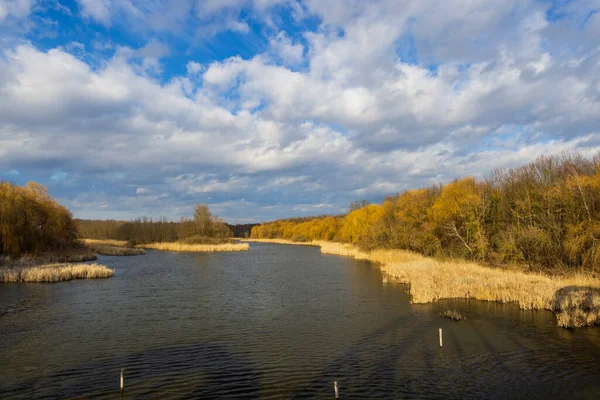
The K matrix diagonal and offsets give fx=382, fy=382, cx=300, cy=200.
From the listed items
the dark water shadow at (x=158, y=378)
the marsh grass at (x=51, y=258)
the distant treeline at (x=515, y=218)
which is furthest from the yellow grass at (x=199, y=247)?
the dark water shadow at (x=158, y=378)

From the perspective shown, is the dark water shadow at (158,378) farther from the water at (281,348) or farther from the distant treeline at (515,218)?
the distant treeline at (515,218)

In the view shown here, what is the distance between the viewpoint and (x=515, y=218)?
31.0 meters

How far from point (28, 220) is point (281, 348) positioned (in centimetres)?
3550

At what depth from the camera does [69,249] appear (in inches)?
1887

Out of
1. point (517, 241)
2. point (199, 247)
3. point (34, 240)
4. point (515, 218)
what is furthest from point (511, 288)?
point (199, 247)

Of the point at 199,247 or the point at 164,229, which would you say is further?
the point at 164,229

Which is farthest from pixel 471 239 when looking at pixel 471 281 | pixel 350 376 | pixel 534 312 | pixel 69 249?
pixel 69 249

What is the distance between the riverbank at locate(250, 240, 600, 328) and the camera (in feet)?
57.5

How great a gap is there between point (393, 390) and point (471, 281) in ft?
54.6

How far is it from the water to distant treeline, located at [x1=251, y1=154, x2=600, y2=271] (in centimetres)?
853

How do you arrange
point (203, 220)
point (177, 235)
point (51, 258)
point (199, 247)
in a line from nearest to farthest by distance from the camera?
1. point (51, 258)
2. point (199, 247)
3. point (203, 220)
4. point (177, 235)

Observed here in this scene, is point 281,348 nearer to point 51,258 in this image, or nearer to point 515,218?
point 515,218

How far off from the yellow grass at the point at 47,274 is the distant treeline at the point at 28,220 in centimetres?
542

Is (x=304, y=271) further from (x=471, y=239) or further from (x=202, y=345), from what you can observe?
(x=202, y=345)
